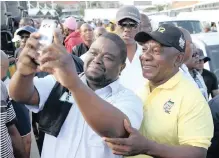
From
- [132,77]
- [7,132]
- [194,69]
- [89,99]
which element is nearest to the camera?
[89,99]

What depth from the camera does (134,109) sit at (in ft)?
5.46

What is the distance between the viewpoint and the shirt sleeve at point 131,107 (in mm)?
1599

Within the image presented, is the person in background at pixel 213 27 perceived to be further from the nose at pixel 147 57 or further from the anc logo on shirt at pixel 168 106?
the anc logo on shirt at pixel 168 106

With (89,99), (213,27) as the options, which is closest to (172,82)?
(89,99)

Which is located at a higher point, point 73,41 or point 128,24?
point 128,24

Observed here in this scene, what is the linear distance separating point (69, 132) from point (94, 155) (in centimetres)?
18

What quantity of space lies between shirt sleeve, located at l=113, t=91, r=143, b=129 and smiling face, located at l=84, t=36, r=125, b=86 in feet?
0.51

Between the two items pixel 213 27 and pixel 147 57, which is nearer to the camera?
pixel 147 57

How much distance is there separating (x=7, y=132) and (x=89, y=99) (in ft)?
3.50

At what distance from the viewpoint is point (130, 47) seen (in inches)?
129

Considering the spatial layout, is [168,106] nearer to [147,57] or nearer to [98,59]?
[147,57]

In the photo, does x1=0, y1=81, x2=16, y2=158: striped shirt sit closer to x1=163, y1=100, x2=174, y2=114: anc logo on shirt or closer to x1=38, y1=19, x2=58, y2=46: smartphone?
x1=38, y1=19, x2=58, y2=46: smartphone

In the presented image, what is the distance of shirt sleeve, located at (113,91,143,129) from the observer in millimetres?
1599

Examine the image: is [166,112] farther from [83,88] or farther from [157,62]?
[83,88]
